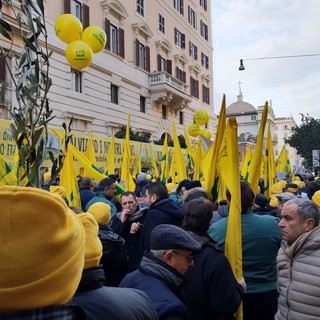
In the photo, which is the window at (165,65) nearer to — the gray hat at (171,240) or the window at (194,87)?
the window at (194,87)

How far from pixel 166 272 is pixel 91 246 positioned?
0.54 m

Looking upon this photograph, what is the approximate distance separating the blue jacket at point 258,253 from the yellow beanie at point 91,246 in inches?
70.2

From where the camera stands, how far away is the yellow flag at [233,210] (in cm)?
306

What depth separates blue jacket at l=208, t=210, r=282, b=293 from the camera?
3291 millimetres

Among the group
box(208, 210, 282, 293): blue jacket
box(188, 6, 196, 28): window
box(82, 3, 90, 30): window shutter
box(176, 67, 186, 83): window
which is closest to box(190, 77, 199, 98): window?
box(176, 67, 186, 83): window

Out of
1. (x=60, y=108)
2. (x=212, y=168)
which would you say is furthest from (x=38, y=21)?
(x=60, y=108)

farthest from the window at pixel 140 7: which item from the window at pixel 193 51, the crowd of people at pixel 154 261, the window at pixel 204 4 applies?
the crowd of people at pixel 154 261

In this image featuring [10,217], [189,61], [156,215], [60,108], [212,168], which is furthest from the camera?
[189,61]

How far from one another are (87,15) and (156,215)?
1738 centimetres

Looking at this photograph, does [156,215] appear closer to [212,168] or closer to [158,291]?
[212,168]

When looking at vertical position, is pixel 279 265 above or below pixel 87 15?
below

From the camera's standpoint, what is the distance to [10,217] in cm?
108

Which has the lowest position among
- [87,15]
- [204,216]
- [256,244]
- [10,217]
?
[256,244]

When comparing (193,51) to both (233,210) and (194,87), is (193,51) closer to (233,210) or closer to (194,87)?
(194,87)
